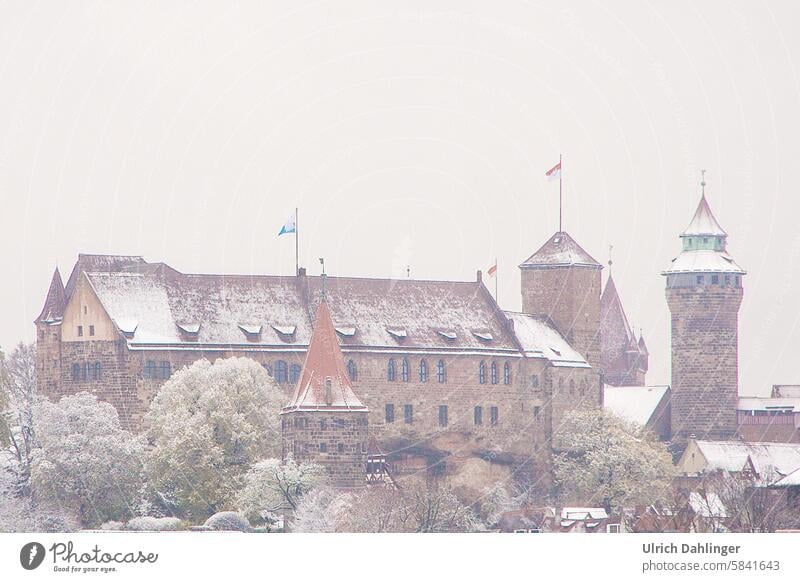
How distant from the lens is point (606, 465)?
162000 mm

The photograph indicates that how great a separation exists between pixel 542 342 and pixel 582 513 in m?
19.9

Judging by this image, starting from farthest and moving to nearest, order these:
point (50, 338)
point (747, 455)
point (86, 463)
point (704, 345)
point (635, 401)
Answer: point (635, 401) < point (704, 345) < point (747, 455) < point (50, 338) < point (86, 463)

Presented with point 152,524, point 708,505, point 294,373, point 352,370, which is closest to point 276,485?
point 152,524

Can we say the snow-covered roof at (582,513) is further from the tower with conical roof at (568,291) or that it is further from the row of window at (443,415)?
the tower with conical roof at (568,291)

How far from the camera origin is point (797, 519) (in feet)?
443

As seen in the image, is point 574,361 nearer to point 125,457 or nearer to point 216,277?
point 216,277

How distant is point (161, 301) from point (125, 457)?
1289 cm

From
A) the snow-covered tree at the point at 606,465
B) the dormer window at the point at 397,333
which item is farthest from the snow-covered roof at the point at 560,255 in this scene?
the dormer window at the point at 397,333

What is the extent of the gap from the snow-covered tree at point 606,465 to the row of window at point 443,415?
3.07m

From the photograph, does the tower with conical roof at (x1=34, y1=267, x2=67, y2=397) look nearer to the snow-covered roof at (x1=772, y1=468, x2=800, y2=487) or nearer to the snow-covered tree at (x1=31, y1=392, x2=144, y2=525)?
the snow-covered tree at (x1=31, y1=392, x2=144, y2=525)

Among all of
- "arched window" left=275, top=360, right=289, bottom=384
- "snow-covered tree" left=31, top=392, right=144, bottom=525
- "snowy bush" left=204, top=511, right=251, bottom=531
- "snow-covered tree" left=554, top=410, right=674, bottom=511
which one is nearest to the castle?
"arched window" left=275, top=360, right=289, bottom=384

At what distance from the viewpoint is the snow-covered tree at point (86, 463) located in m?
146

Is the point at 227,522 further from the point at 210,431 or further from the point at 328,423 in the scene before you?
the point at 328,423
